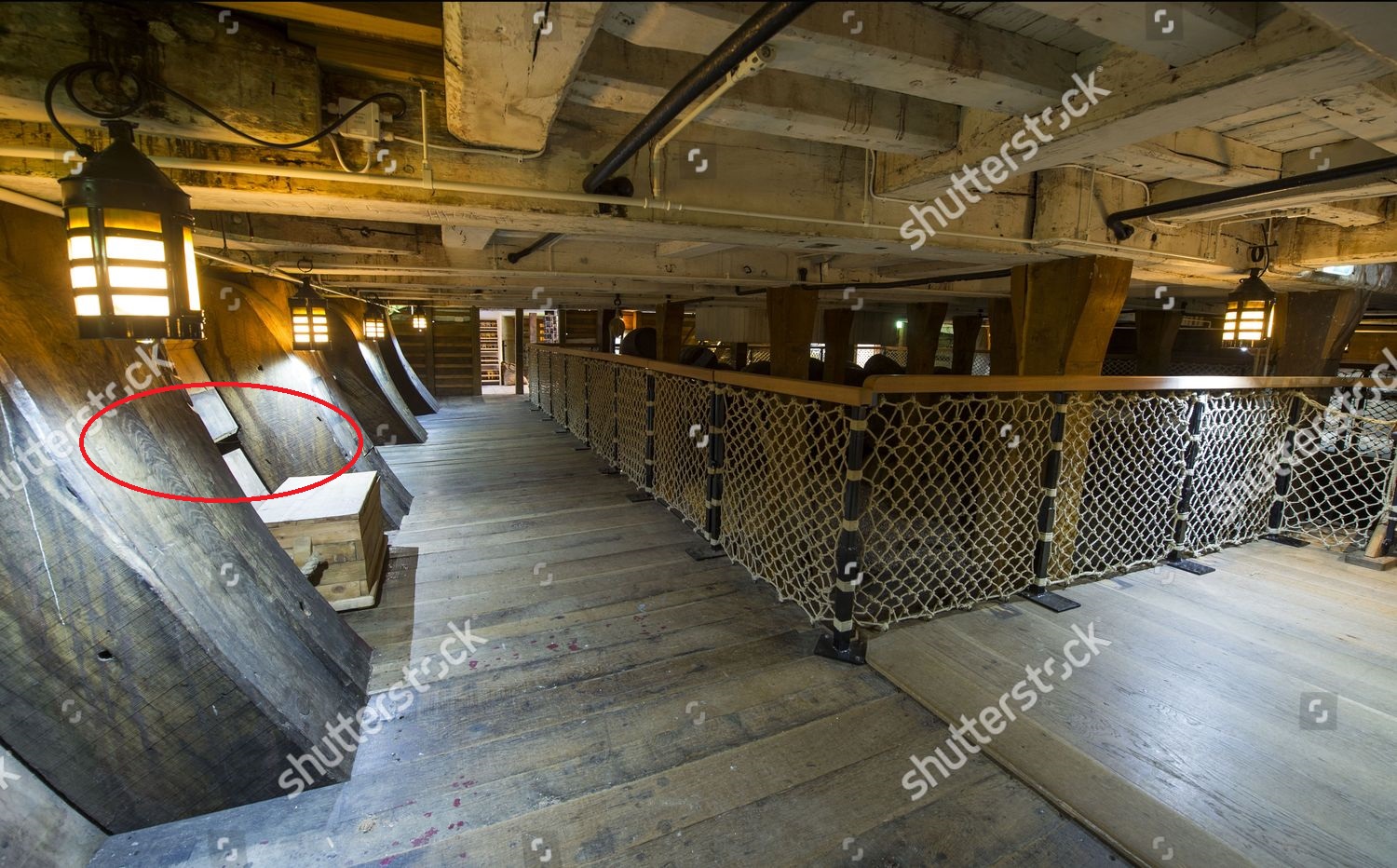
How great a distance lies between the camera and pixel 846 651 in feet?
9.93

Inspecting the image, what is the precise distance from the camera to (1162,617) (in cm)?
352

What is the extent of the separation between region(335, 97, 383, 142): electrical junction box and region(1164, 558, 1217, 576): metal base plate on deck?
19.8ft

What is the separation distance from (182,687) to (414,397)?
453 inches

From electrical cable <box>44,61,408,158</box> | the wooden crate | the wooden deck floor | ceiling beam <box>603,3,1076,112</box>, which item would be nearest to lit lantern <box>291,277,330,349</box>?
the wooden crate

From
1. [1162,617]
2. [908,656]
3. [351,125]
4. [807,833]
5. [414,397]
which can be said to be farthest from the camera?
[414,397]

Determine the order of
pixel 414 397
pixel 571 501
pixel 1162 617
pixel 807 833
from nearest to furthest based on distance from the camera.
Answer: pixel 807 833, pixel 1162 617, pixel 571 501, pixel 414 397

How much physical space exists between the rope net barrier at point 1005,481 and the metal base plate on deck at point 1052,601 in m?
0.09

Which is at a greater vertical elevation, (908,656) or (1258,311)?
(1258,311)

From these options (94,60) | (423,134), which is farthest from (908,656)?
(94,60)

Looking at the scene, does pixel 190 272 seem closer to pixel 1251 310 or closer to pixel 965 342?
pixel 1251 310

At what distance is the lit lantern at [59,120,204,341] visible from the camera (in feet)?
5.12

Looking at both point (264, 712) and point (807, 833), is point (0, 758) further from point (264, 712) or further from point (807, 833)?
point (807, 833)

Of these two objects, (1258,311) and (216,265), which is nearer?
(1258,311)

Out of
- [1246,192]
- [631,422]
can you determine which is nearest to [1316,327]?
[1246,192]
